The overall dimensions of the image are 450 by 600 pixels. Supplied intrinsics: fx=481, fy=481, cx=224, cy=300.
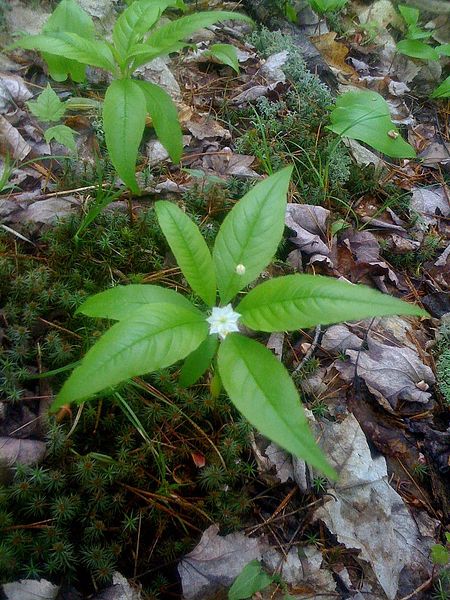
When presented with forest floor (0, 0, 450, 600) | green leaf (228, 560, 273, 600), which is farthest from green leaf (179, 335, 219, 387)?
green leaf (228, 560, 273, 600)

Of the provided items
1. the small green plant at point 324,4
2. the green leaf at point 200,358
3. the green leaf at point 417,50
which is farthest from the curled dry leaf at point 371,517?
the small green plant at point 324,4

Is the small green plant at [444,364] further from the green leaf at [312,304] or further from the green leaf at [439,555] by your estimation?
the green leaf at [312,304]

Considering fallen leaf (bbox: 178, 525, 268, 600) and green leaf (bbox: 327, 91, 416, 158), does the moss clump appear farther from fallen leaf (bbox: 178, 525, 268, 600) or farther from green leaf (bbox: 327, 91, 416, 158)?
green leaf (bbox: 327, 91, 416, 158)

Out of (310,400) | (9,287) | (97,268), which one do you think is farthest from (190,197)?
(310,400)

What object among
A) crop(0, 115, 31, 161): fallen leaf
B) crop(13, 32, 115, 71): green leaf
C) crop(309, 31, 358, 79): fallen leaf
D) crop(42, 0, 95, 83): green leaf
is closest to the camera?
crop(13, 32, 115, 71): green leaf

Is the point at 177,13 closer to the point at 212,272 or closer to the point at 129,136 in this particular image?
the point at 129,136

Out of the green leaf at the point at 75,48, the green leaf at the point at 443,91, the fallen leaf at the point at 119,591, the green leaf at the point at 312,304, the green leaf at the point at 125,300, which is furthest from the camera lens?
the green leaf at the point at 443,91

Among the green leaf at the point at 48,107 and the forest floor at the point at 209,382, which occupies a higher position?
the green leaf at the point at 48,107
